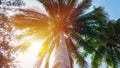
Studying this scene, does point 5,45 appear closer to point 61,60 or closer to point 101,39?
point 61,60

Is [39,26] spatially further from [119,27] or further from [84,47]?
[119,27]

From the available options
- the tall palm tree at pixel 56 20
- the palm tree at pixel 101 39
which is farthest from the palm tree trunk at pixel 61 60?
the palm tree at pixel 101 39

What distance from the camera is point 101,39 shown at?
21.0 m

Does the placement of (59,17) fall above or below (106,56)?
above

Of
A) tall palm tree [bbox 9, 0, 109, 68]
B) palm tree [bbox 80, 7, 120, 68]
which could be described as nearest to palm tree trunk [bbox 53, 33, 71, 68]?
tall palm tree [bbox 9, 0, 109, 68]

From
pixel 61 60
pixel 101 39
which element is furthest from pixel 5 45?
pixel 101 39

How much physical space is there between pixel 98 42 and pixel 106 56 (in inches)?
72.7

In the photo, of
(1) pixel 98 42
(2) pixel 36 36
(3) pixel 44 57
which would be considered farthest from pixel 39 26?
(1) pixel 98 42

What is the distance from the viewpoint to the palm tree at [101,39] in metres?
20.2

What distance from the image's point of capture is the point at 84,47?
20.7 metres

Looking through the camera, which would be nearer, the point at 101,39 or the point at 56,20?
the point at 56,20

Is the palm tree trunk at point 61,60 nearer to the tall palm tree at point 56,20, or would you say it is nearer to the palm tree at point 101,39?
the tall palm tree at point 56,20

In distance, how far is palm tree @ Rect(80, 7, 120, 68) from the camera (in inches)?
797

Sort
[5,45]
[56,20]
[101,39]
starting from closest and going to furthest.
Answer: [5,45]
[56,20]
[101,39]
